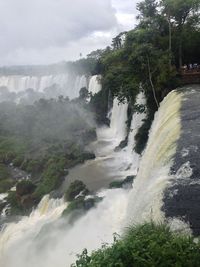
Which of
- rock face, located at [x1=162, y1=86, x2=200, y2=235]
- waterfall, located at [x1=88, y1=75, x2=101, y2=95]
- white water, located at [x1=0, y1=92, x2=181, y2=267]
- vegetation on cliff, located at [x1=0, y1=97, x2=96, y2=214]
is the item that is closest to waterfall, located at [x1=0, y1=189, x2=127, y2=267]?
white water, located at [x1=0, y1=92, x2=181, y2=267]

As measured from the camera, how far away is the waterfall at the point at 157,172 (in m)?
11.0

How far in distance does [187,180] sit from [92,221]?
659 cm

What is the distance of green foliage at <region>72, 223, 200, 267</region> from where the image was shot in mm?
7996

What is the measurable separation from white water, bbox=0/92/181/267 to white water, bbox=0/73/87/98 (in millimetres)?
33842

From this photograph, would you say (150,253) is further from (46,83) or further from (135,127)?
(46,83)

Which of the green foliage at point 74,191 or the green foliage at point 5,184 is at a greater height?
the green foliage at point 74,191

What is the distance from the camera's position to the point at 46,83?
6544cm

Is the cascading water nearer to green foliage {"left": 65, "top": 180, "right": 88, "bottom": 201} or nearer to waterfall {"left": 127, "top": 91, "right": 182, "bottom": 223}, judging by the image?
green foliage {"left": 65, "top": 180, "right": 88, "bottom": 201}

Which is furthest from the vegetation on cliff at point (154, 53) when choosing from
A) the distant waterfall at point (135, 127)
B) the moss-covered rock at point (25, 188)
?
the moss-covered rock at point (25, 188)

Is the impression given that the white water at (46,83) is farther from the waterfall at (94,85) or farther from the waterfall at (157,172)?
the waterfall at (157,172)

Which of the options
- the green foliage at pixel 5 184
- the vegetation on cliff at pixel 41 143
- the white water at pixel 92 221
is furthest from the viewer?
the green foliage at pixel 5 184

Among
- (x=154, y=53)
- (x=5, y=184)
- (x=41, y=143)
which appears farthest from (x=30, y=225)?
(x=41, y=143)

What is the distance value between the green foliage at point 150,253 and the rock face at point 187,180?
1396 millimetres

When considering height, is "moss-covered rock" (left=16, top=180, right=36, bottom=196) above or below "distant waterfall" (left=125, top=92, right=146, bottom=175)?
below
